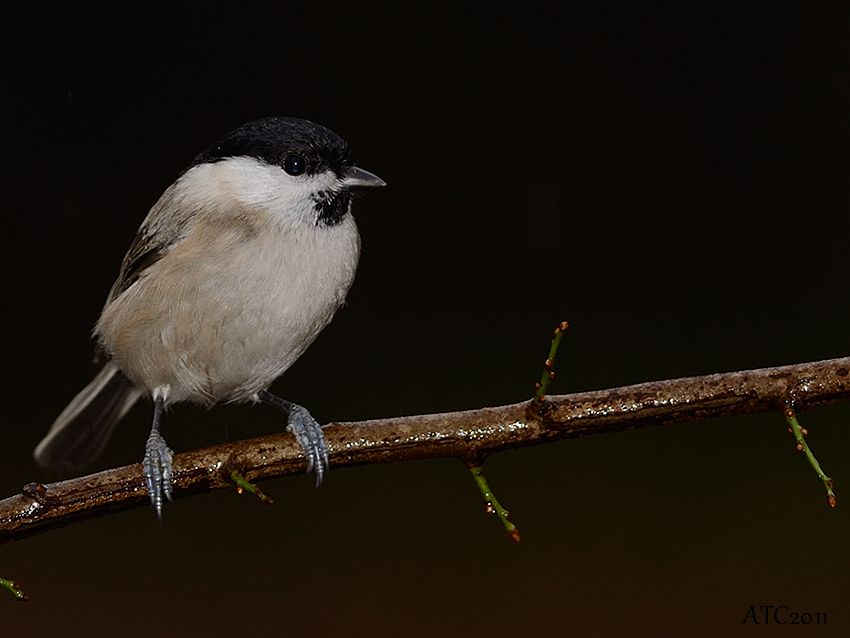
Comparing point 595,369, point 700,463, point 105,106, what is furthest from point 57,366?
point 700,463

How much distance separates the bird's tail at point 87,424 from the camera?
250 cm

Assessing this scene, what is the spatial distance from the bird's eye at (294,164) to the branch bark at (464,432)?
53 cm

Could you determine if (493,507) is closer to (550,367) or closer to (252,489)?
(550,367)

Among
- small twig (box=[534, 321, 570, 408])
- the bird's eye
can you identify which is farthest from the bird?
small twig (box=[534, 321, 570, 408])

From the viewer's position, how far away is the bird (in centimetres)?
199

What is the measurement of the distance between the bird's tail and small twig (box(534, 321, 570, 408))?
124 cm

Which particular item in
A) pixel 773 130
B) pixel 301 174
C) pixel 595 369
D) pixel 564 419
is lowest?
pixel 564 419

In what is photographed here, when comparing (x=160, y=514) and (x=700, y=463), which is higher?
(x=700, y=463)

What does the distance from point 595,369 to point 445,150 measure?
946 mm

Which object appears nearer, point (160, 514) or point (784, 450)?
point (160, 514)

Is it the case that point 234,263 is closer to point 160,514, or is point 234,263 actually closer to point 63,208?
point 160,514

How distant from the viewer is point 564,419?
1.59m

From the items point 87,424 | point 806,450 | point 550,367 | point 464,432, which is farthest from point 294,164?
point 806,450

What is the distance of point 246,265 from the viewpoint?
6.51 feet
